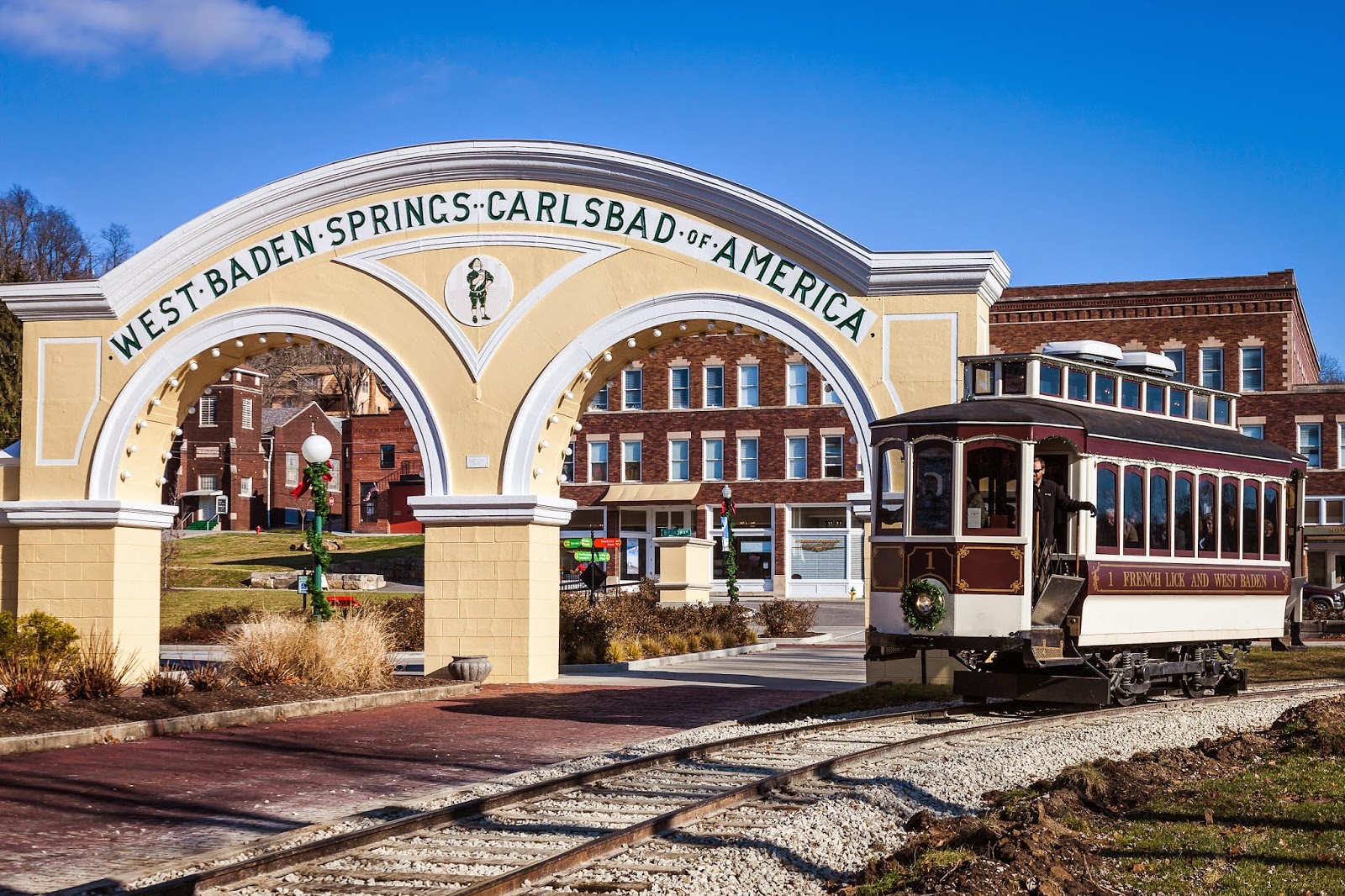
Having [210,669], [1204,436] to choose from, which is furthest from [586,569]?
[1204,436]

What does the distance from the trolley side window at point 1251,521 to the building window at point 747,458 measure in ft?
139

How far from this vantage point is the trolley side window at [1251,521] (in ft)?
61.6

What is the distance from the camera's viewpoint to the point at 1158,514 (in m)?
17.1

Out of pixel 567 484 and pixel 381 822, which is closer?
pixel 381 822

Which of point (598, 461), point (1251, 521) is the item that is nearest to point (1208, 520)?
point (1251, 521)

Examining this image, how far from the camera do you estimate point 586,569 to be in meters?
33.7

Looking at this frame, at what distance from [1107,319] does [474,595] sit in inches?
1545

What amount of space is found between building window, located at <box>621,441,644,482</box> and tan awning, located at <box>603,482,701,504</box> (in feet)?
1.40

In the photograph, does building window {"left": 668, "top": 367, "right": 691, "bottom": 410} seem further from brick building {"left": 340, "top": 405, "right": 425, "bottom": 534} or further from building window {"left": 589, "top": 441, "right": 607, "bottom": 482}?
brick building {"left": 340, "top": 405, "right": 425, "bottom": 534}

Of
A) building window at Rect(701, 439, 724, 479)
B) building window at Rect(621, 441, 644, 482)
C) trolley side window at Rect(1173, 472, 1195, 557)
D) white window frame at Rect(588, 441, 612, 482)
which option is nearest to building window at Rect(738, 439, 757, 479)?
building window at Rect(701, 439, 724, 479)

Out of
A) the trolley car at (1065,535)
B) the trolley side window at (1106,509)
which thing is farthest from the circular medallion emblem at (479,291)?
the trolley side window at (1106,509)

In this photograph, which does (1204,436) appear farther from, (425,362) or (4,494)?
(4,494)

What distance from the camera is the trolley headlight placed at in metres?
15.4

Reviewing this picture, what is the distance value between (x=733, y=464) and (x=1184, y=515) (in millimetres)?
43907
